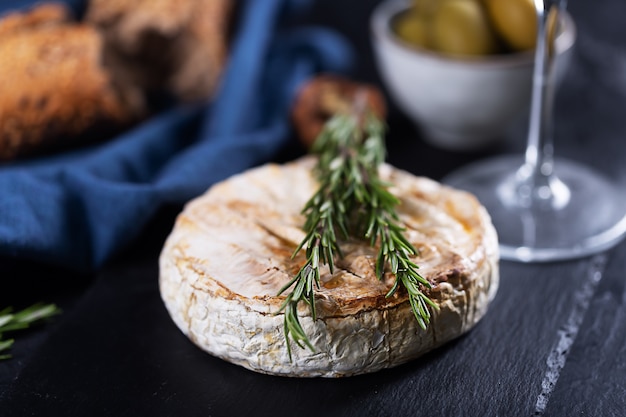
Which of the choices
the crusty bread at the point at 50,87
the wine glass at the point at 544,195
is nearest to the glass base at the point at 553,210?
the wine glass at the point at 544,195

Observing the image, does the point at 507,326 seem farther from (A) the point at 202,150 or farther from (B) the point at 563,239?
(A) the point at 202,150

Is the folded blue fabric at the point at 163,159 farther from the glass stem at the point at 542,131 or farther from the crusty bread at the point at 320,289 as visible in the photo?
the glass stem at the point at 542,131

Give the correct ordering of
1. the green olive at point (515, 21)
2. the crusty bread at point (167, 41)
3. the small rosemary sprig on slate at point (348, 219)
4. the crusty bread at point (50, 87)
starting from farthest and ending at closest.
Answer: the crusty bread at point (167, 41)
the crusty bread at point (50, 87)
the green olive at point (515, 21)
the small rosemary sprig on slate at point (348, 219)

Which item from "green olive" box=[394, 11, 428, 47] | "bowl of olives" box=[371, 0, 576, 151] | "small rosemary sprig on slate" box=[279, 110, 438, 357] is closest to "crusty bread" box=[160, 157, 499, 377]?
"small rosemary sprig on slate" box=[279, 110, 438, 357]

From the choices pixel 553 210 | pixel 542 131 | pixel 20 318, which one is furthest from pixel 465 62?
pixel 20 318

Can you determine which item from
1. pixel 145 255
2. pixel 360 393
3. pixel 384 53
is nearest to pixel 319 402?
pixel 360 393

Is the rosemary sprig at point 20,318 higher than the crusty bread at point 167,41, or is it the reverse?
the crusty bread at point 167,41
